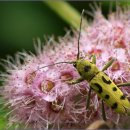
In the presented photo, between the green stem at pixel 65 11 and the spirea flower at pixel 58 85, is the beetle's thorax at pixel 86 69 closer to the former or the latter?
the spirea flower at pixel 58 85

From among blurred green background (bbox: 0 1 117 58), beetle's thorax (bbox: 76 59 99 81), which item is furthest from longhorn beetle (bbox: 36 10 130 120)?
blurred green background (bbox: 0 1 117 58)

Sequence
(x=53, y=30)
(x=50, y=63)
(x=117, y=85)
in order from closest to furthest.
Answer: (x=117, y=85) < (x=50, y=63) < (x=53, y=30)

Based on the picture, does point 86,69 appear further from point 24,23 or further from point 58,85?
point 24,23

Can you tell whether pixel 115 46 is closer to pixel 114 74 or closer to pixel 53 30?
pixel 114 74

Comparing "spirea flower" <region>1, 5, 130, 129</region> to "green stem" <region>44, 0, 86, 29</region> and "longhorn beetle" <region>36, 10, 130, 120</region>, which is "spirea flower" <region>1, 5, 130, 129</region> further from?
"green stem" <region>44, 0, 86, 29</region>

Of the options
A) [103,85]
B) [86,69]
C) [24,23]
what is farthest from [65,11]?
[103,85]

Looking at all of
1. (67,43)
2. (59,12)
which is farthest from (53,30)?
(67,43)
